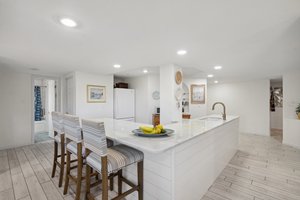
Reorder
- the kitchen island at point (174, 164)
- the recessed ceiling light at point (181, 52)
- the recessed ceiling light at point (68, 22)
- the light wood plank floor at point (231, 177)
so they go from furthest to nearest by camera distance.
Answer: the recessed ceiling light at point (181, 52) < the light wood plank floor at point (231, 177) < the recessed ceiling light at point (68, 22) < the kitchen island at point (174, 164)

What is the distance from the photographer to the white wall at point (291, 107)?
4085 millimetres

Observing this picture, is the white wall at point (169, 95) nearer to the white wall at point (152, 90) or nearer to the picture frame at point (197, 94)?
the white wall at point (152, 90)

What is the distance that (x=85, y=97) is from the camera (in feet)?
14.2

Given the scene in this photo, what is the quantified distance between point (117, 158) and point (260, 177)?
2.53 metres

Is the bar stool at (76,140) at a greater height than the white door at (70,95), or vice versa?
the white door at (70,95)

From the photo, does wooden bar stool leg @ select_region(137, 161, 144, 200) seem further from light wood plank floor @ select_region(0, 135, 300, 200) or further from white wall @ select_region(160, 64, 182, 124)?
white wall @ select_region(160, 64, 182, 124)

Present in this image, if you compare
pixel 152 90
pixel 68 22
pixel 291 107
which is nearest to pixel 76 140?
pixel 68 22

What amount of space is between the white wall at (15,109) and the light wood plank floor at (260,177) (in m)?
5.01

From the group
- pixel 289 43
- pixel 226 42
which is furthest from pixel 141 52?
pixel 289 43

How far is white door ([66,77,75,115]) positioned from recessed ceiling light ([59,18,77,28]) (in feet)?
10.3

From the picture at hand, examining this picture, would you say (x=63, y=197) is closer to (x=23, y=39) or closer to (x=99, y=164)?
(x=99, y=164)

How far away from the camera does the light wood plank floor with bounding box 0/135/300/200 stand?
1971 millimetres

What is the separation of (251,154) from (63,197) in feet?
12.9

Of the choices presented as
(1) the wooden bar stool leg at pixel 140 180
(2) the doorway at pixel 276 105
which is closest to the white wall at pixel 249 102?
(2) the doorway at pixel 276 105
